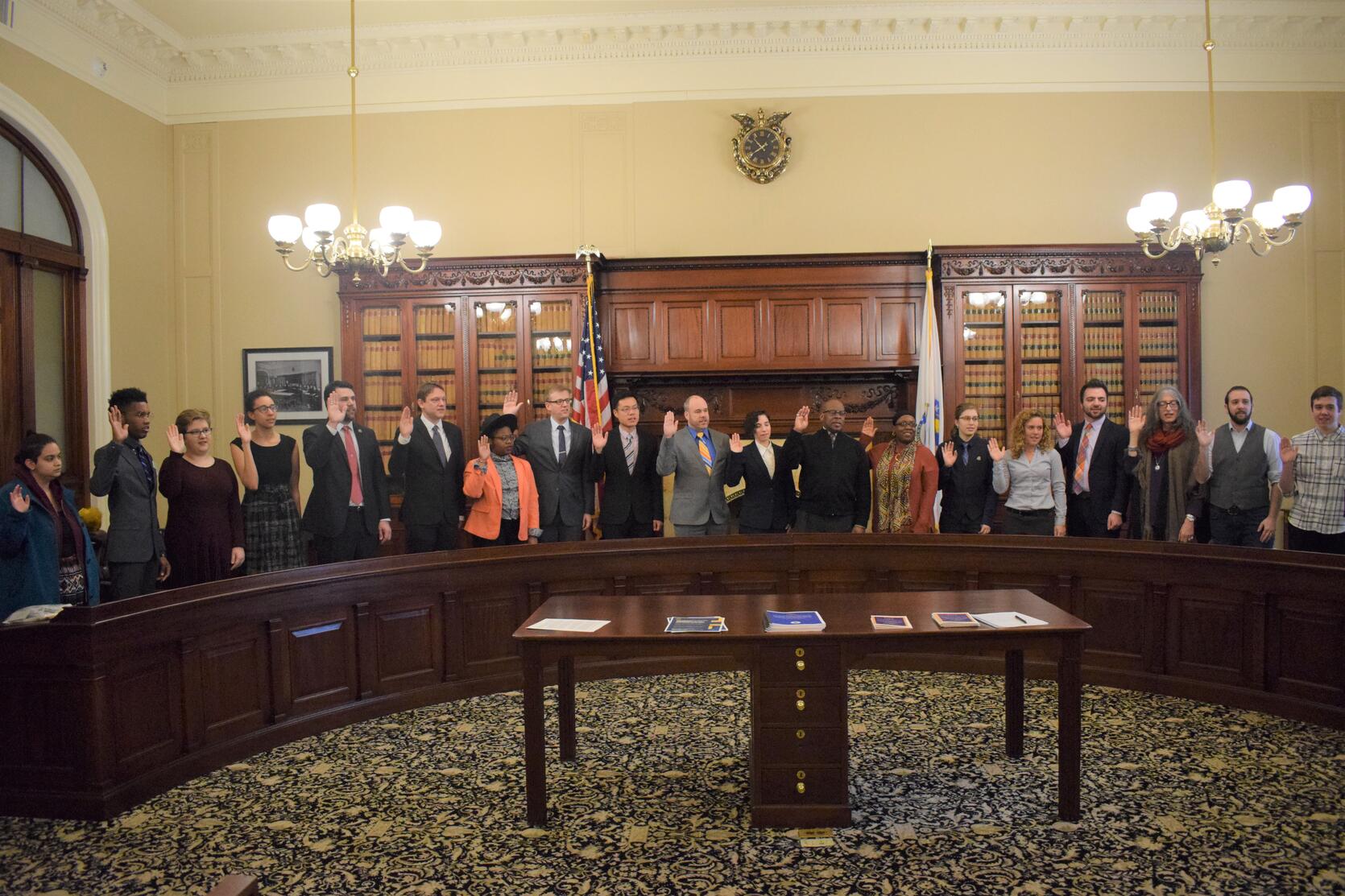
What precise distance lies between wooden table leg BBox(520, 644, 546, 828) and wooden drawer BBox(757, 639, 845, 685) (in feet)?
2.67

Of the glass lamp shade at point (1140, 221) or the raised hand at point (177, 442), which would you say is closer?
the raised hand at point (177, 442)

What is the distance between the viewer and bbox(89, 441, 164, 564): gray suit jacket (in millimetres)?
4074

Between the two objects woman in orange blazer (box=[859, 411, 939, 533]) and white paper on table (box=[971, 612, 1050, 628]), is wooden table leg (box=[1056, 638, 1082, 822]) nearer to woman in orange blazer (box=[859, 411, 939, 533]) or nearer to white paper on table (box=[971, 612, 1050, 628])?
white paper on table (box=[971, 612, 1050, 628])

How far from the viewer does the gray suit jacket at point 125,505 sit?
4074 millimetres

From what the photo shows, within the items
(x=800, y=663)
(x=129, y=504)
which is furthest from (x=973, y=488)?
(x=129, y=504)

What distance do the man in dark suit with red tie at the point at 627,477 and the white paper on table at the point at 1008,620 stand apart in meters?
2.70

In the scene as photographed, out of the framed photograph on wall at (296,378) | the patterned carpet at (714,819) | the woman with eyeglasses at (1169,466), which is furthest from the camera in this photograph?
the framed photograph on wall at (296,378)

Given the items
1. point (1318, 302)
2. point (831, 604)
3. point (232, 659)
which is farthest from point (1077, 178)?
point (232, 659)

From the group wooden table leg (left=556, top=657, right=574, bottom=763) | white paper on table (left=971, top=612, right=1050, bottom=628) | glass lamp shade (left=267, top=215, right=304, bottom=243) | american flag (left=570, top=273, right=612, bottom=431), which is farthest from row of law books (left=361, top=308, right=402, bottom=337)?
white paper on table (left=971, top=612, right=1050, bottom=628)

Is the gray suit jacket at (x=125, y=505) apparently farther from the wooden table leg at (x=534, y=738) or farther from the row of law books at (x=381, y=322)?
the row of law books at (x=381, y=322)

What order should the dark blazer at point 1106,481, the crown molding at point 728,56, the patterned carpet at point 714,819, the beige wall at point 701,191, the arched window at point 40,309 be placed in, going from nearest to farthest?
the patterned carpet at point 714,819 → the dark blazer at point 1106,481 → the arched window at point 40,309 → the crown molding at point 728,56 → the beige wall at point 701,191

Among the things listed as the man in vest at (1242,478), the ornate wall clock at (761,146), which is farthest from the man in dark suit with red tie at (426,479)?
the man in vest at (1242,478)

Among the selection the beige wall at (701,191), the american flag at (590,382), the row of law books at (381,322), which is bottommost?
the american flag at (590,382)

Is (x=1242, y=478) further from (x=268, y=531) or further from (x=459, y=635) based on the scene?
(x=268, y=531)
